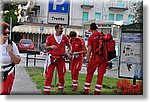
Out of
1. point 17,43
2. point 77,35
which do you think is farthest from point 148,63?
point 17,43

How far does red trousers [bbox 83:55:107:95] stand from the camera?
21.4 feet

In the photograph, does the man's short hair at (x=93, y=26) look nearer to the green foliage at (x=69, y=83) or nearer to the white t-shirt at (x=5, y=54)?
the green foliage at (x=69, y=83)

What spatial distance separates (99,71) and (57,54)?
2.73ft

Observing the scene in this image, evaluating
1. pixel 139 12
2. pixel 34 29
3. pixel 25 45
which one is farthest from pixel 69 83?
pixel 139 12

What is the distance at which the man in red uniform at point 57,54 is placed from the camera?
20.6 ft

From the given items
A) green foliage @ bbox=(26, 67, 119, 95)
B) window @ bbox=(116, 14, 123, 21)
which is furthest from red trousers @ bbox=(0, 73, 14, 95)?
window @ bbox=(116, 14, 123, 21)

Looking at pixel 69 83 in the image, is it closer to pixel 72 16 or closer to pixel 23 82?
pixel 23 82

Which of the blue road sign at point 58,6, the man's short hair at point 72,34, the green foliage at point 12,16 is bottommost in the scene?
the man's short hair at point 72,34

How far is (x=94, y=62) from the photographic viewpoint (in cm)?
652

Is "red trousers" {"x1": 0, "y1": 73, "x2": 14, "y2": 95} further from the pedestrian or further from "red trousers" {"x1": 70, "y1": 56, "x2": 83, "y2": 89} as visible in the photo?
"red trousers" {"x1": 70, "y1": 56, "x2": 83, "y2": 89}

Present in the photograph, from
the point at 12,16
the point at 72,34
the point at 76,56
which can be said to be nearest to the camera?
the point at 12,16

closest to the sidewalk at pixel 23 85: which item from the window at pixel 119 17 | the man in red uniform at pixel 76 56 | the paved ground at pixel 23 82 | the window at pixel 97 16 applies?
the paved ground at pixel 23 82

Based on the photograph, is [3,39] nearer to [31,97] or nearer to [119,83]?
[31,97]

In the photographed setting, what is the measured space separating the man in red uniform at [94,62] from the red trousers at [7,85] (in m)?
1.31
